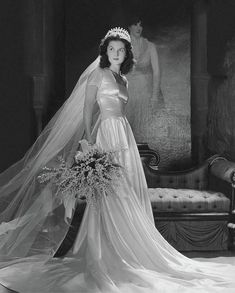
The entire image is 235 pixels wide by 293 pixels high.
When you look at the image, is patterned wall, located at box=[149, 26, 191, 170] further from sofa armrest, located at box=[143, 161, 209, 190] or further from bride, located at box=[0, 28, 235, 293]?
bride, located at box=[0, 28, 235, 293]

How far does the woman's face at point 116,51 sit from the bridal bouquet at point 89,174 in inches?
31.6

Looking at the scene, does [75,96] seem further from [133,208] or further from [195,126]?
[195,126]

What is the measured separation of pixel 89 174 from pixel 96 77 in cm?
89

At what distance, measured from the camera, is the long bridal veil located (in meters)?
4.36

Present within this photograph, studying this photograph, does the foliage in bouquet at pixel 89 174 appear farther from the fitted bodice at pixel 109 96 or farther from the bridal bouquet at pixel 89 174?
the fitted bodice at pixel 109 96

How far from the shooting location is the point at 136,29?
6.71 m

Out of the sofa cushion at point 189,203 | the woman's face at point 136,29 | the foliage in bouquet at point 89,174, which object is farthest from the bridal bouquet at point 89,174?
the woman's face at point 136,29

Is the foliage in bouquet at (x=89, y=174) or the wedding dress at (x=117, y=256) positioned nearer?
the wedding dress at (x=117, y=256)

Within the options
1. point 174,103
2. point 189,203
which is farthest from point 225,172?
point 174,103

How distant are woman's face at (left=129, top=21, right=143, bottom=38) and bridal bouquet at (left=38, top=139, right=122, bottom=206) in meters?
3.04

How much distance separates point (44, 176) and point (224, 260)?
184cm

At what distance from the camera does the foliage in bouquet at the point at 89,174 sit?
3947 millimetres

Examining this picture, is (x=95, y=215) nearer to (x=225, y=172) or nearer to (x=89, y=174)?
(x=89, y=174)

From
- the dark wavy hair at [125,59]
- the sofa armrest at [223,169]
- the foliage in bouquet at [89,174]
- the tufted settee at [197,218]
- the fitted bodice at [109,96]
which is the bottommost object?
the tufted settee at [197,218]
